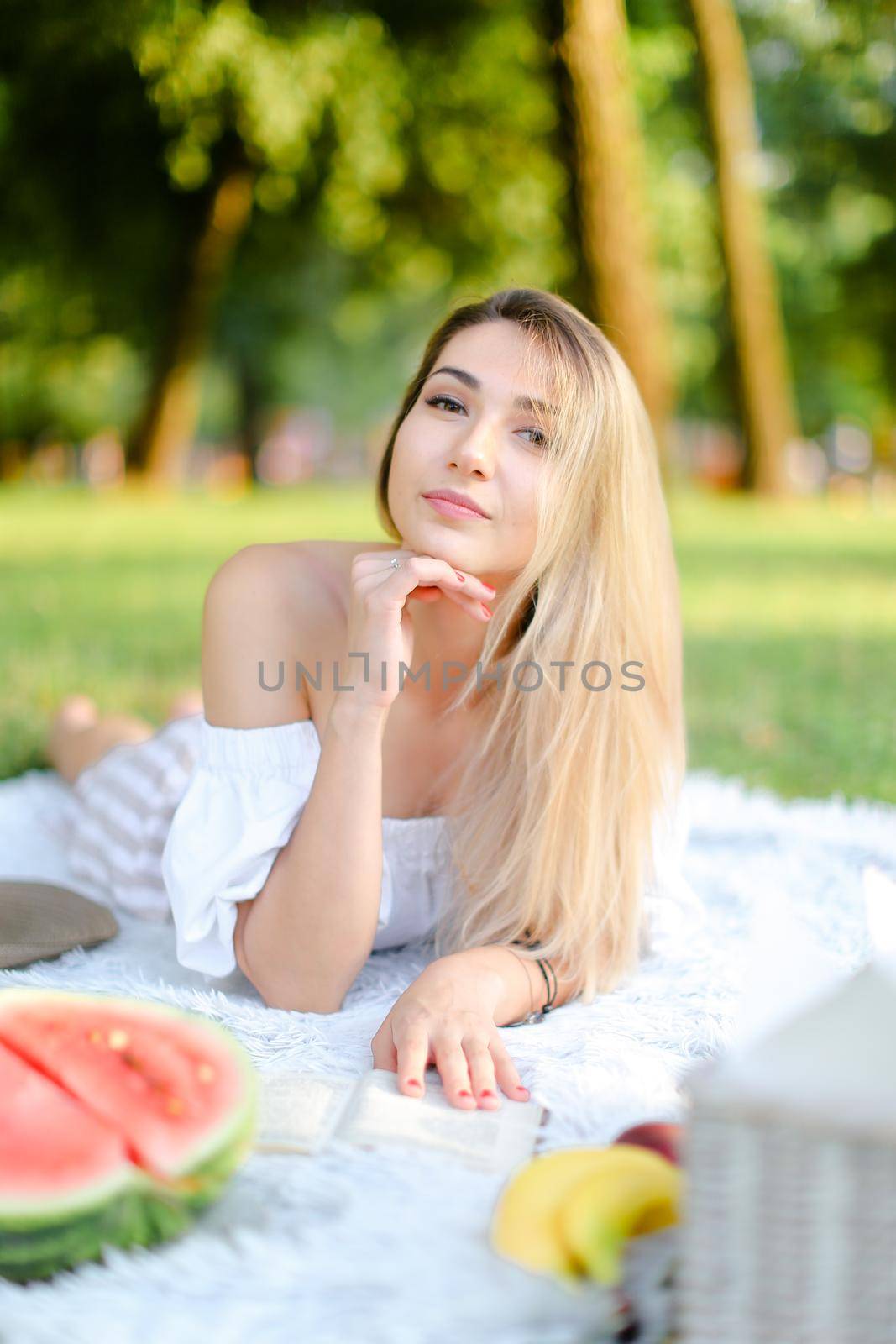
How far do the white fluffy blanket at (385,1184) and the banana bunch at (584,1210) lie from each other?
27 mm

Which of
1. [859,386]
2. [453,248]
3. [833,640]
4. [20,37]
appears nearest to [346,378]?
[859,386]

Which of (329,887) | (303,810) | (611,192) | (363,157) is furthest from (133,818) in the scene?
(363,157)

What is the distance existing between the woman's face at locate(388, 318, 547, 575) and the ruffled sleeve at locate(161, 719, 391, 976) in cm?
46

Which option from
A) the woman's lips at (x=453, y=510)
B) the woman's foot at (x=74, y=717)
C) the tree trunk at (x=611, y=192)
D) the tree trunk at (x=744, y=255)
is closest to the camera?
the woman's lips at (x=453, y=510)

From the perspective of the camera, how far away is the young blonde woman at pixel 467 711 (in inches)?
82.1

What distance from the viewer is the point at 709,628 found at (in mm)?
5805

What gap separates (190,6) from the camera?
10.2 metres

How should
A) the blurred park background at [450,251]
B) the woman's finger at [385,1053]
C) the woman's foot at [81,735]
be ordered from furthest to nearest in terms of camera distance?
the blurred park background at [450,251] → the woman's foot at [81,735] → the woman's finger at [385,1053]

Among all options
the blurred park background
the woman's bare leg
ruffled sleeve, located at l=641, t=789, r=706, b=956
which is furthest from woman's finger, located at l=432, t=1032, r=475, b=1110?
the woman's bare leg

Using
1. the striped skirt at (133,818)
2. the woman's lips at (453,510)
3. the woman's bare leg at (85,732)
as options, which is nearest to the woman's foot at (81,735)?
the woman's bare leg at (85,732)

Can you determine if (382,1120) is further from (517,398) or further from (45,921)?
(517,398)

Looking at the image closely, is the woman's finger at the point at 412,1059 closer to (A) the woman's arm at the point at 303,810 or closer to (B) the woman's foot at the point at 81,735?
(A) the woman's arm at the point at 303,810

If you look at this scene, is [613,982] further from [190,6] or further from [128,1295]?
[190,6]

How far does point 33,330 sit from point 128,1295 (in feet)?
63.0
